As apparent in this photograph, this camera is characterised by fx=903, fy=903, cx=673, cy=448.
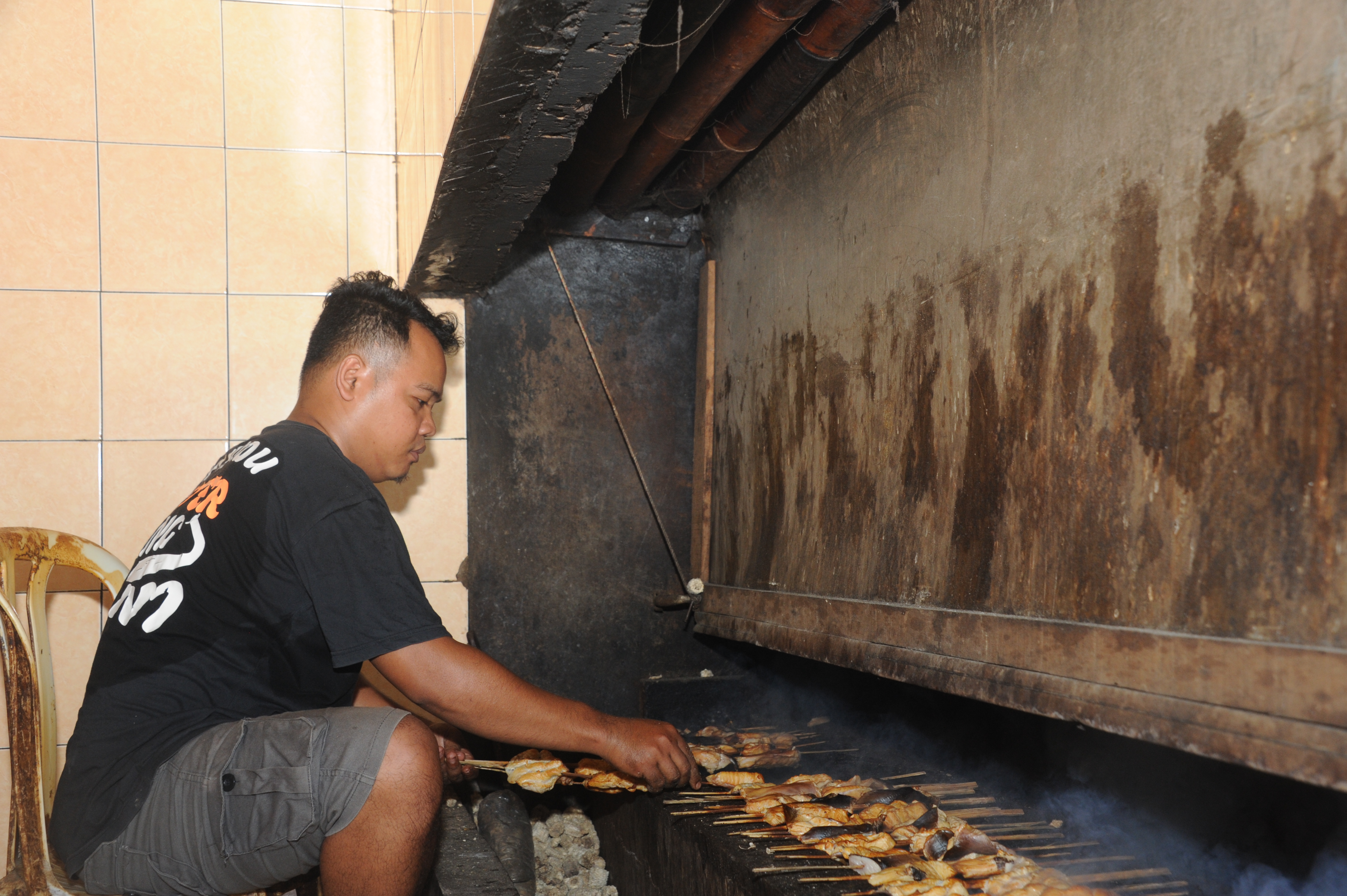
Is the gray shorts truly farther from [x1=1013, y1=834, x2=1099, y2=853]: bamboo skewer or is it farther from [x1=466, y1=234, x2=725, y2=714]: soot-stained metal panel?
[x1=466, y1=234, x2=725, y2=714]: soot-stained metal panel

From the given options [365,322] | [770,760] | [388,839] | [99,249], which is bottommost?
[770,760]

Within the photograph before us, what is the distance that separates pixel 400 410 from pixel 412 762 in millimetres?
1187

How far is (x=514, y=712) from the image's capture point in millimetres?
2541

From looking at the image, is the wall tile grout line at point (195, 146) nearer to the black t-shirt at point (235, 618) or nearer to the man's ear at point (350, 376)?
the man's ear at point (350, 376)

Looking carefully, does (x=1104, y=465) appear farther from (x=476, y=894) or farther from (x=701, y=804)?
(x=476, y=894)

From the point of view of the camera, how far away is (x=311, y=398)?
3.00m

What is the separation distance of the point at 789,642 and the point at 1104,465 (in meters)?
1.54

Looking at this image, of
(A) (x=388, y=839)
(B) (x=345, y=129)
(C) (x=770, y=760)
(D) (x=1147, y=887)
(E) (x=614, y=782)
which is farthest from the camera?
(B) (x=345, y=129)

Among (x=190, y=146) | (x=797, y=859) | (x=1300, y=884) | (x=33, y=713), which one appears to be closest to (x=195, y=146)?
(x=190, y=146)

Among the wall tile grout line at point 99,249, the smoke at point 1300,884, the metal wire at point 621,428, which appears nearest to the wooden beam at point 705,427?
the metal wire at point 621,428

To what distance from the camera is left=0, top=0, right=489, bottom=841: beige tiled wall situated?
13.9 ft

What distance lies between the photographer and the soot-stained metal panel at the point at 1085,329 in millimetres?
1577

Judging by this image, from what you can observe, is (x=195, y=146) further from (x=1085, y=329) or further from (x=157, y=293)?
(x=1085, y=329)

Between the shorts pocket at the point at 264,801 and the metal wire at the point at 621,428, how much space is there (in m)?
2.57
